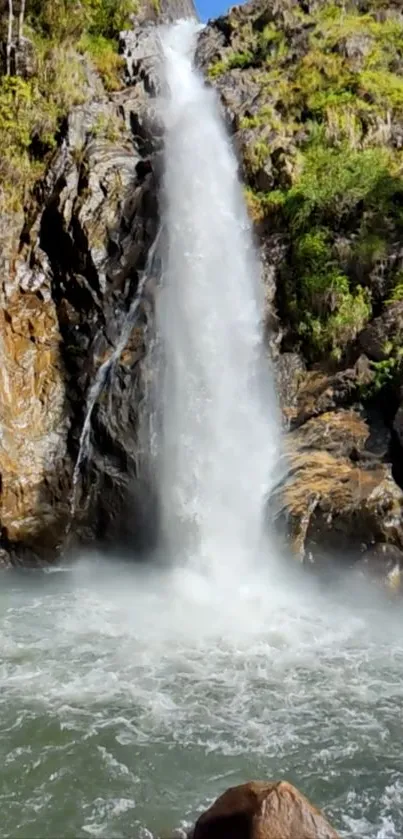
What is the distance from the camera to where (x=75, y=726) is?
6.93 meters

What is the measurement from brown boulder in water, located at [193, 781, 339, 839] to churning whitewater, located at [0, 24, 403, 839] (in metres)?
0.67

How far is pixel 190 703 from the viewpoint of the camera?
7.47m

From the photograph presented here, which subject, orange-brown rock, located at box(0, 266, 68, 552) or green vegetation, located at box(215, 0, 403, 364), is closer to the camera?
orange-brown rock, located at box(0, 266, 68, 552)

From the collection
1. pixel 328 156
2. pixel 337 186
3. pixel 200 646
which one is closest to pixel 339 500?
pixel 200 646

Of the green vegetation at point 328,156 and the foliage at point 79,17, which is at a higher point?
the foliage at point 79,17

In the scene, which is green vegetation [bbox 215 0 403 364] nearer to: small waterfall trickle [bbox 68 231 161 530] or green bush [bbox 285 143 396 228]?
green bush [bbox 285 143 396 228]

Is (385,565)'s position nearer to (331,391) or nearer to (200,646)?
(200,646)

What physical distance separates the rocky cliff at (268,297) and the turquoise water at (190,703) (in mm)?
1544

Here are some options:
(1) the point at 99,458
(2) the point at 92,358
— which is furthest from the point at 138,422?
(2) the point at 92,358

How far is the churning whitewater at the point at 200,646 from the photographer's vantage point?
6.02 meters

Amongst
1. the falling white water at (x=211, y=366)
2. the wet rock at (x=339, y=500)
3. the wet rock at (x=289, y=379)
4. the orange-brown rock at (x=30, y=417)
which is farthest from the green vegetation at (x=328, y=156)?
the orange-brown rock at (x=30, y=417)

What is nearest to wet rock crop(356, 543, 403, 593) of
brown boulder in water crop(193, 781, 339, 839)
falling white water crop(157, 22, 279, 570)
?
falling white water crop(157, 22, 279, 570)

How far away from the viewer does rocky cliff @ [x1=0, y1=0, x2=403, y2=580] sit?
38.9 feet

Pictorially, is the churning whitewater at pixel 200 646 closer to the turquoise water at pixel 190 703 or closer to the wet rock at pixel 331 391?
Answer: the turquoise water at pixel 190 703
